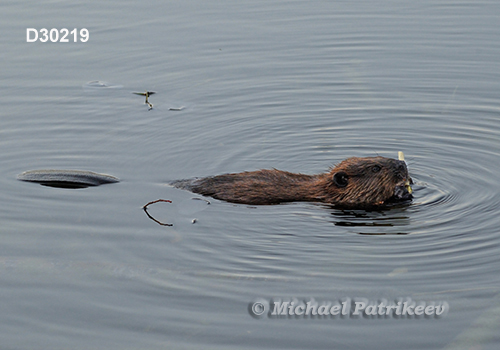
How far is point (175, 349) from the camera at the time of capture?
4.98m

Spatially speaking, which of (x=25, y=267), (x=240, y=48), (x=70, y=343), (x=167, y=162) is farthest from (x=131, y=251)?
(x=240, y=48)

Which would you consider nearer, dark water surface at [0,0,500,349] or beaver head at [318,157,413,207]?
dark water surface at [0,0,500,349]

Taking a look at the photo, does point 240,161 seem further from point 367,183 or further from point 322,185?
point 367,183

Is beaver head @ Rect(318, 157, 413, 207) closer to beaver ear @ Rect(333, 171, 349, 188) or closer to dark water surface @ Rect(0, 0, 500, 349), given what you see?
beaver ear @ Rect(333, 171, 349, 188)

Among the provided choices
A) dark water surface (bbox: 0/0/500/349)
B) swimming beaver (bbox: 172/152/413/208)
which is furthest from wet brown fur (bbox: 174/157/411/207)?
dark water surface (bbox: 0/0/500/349)

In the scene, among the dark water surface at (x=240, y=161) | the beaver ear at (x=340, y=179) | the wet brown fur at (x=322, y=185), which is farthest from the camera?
the beaver ear at (x=340, y=179)

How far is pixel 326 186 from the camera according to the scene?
7.61 metres

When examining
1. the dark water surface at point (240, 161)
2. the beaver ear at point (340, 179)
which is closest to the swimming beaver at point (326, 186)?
the beaver ear at point (340, 179)

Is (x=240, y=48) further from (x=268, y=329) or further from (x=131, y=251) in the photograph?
(x=268, y=329)

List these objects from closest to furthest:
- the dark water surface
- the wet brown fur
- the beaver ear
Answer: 1. the dark water surface
2. the wet brown fur
3. the beaver ear

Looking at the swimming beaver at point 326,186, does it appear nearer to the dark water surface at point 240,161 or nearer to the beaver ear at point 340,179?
the beaver ear at point 340,179

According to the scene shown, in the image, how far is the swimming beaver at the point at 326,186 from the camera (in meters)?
7.42

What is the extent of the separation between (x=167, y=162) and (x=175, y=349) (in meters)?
3.95

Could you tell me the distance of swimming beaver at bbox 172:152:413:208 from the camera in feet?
24.3
